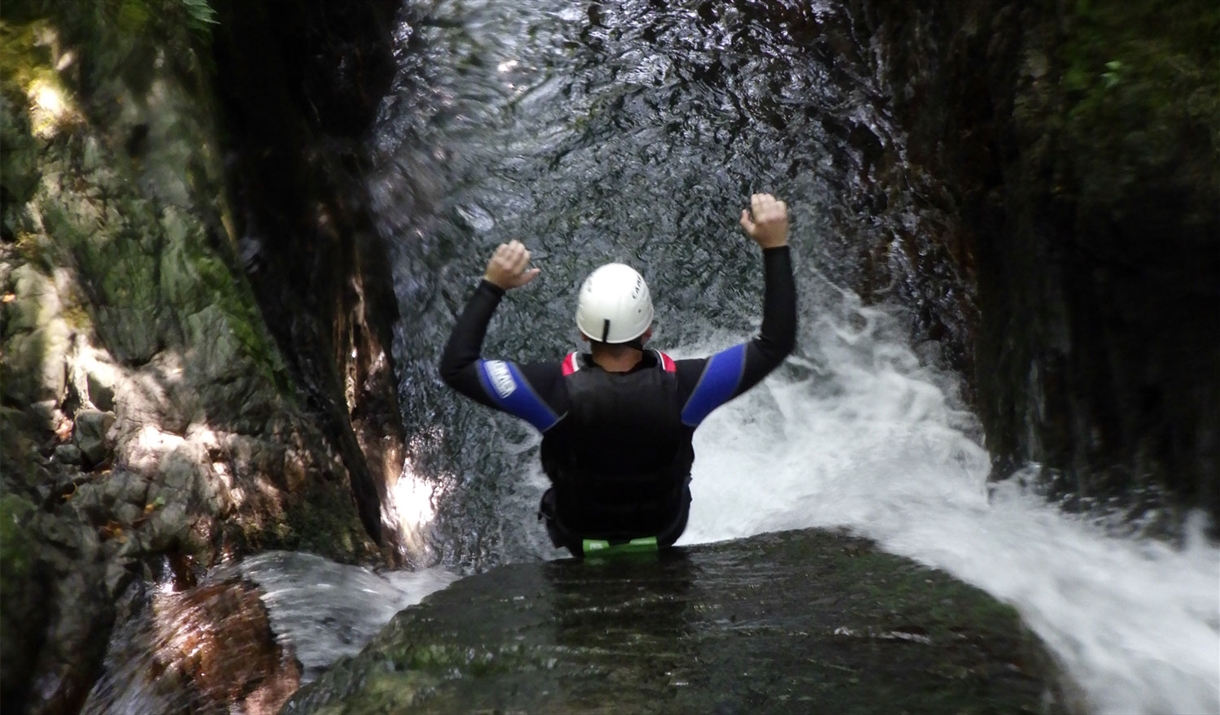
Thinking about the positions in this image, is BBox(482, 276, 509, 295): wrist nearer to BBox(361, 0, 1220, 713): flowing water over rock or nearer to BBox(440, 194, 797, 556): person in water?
BBox(440, 194, 797, 556): person in water

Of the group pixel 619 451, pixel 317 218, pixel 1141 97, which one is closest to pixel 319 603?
pixel 619 451

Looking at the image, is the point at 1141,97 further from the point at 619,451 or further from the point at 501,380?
the point at 501,380

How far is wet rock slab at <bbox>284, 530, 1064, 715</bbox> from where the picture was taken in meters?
2.63

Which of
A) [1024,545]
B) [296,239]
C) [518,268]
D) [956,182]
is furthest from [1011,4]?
[296,239]

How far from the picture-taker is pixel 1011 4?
5.00 metres

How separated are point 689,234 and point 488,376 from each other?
14.0 feet

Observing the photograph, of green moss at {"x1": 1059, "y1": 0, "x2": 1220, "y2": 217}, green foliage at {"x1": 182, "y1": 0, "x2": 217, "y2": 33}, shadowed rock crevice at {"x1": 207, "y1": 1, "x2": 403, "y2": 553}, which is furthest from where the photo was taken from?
shadowed rock crevice at {"x1": 207, "y1": 1, "x2": 403, "y2": 553}

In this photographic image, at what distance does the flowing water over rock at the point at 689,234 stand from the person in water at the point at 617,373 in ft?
4.29

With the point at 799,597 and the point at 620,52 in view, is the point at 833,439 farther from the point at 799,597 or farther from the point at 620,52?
the point at 620,52

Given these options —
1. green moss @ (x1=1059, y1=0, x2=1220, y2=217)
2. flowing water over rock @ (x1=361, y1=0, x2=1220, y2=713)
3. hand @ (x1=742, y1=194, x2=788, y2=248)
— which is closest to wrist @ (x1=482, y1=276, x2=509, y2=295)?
hand @ (x1=742, y1=194, x2=788, y2=248)

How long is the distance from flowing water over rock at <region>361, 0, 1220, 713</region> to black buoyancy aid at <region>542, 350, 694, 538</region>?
1201 mm

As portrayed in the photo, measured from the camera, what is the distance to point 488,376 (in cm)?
362

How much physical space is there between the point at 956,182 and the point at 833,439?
1857mm

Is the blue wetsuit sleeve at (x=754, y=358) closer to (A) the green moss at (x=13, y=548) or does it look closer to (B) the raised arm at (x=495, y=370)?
(B) the raised arm at (x=495, y=370)
